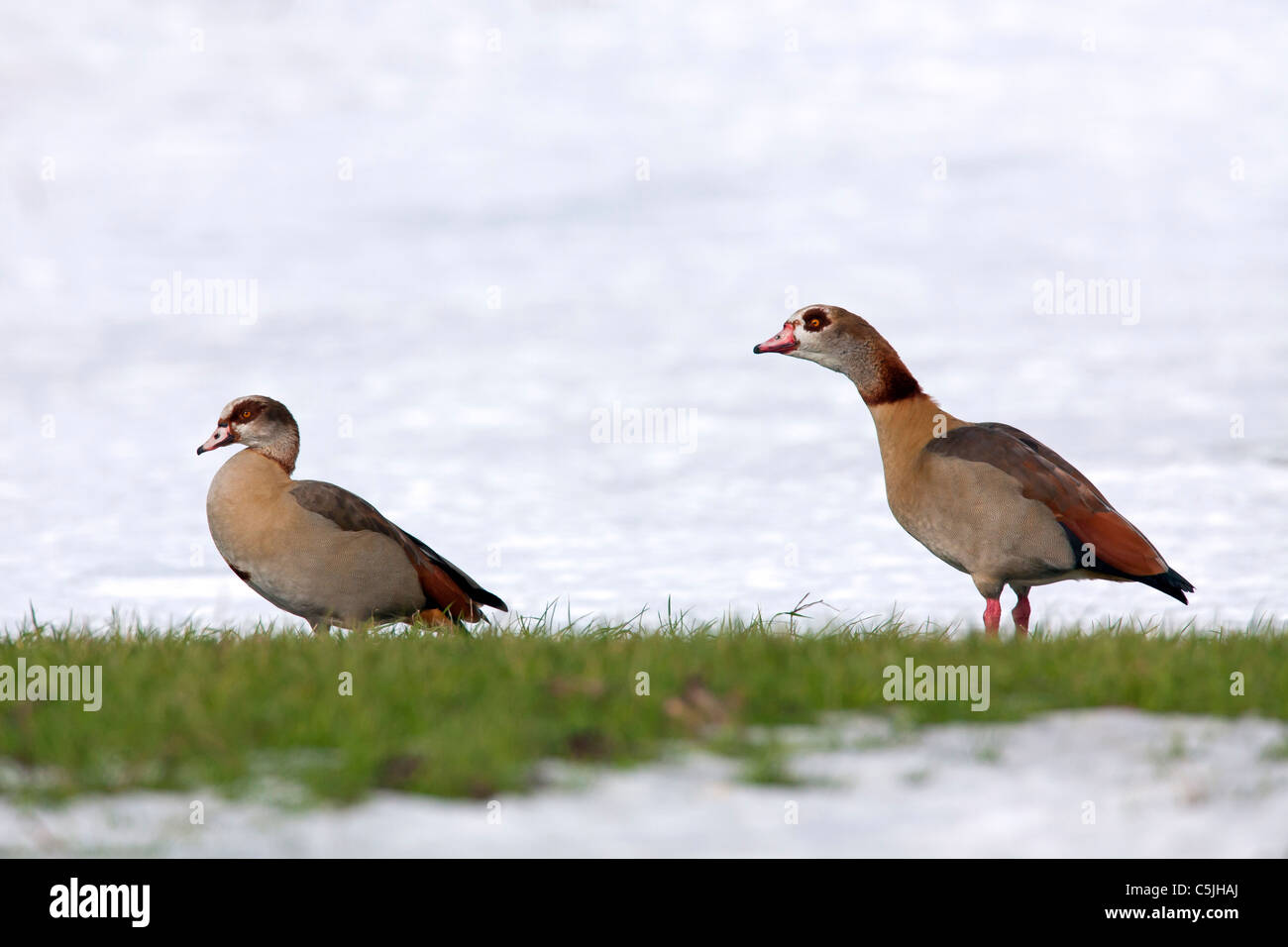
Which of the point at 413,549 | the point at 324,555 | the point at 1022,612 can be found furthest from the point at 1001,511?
the point at 324,555

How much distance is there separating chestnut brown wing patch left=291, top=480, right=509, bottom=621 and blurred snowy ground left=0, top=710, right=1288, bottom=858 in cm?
513

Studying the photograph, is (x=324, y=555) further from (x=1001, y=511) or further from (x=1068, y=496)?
(x=1068, y=496)

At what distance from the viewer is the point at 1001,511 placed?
977 cm

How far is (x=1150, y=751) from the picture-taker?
5887 millimetres

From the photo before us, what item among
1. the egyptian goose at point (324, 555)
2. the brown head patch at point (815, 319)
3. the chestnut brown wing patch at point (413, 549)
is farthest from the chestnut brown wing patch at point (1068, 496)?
the egyptian goose at point (324, 555)

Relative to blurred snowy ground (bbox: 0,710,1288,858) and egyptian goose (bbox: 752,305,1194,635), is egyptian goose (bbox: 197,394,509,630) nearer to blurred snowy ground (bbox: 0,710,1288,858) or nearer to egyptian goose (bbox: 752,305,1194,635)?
egyptian goose (bbox: 752,305,1194,635)

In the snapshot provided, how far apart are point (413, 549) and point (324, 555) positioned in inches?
31.2

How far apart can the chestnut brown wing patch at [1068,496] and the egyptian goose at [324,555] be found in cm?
412

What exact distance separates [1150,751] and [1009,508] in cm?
403

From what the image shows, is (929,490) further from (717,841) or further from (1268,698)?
(717,841)

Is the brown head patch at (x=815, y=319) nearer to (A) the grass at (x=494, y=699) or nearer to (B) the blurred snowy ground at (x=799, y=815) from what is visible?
(A) the grass at (x=494, y=699)

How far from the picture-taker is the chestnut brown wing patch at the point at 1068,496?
9.77m
